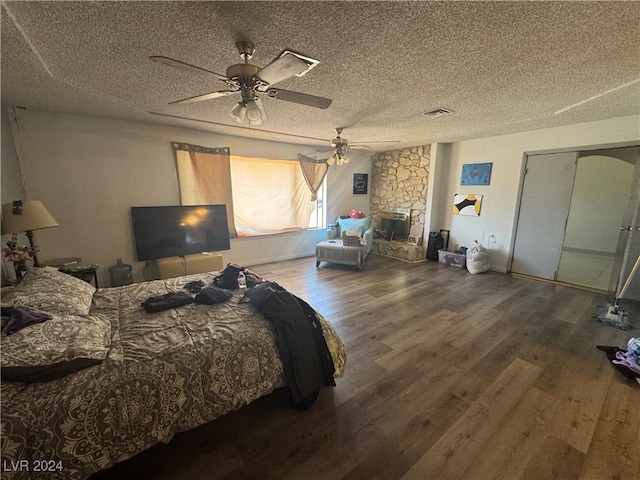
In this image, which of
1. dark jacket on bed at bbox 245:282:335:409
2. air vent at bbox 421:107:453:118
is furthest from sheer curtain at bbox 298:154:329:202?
dark jacket on bed at bbox 245:282:335:409

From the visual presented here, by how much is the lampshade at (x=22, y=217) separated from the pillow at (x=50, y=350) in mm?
1576

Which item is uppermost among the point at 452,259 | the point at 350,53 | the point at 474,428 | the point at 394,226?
the point at 350,53

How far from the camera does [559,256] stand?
13.0 ft

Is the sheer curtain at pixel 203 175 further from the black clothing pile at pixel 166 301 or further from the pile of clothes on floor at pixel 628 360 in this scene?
the pile of clothes on floor at pixel 628 360

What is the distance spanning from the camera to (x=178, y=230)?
3.90 m

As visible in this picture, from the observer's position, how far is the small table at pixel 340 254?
15.0 feet

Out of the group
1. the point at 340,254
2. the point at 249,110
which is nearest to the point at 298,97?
the point at 249,110

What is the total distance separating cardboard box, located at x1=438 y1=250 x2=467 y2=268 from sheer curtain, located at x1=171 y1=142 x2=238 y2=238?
4.06 metres

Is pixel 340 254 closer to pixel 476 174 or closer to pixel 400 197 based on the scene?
pixel 400 197

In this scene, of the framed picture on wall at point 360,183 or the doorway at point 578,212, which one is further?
the framed picture on wall at point 360,183

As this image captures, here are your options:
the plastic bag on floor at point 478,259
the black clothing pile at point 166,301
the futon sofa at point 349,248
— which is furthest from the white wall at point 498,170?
the black clothing pile at point 166,301

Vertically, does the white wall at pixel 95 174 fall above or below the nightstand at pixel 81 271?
above

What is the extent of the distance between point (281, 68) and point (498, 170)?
14.7 ft

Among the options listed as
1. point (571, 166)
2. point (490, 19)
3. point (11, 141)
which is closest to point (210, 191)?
point (11, 141)
